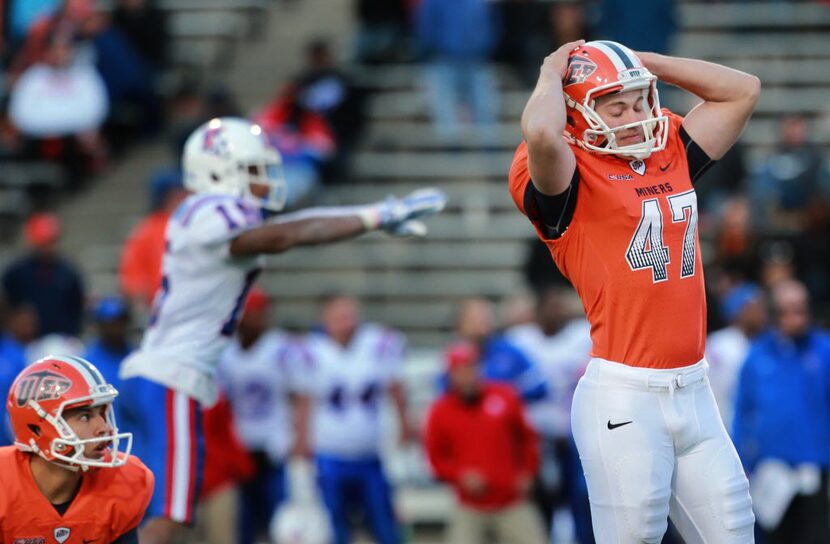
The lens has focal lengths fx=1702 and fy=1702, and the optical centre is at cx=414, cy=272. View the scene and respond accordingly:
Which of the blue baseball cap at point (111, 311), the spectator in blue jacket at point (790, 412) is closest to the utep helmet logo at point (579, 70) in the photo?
the spectator in blue jacket at point (790, 412)

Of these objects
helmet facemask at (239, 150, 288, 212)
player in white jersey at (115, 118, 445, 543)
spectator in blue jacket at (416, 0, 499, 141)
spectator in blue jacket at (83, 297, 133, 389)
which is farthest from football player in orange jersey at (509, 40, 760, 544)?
spectator in blue jacket at (416, 0, 499, 141)

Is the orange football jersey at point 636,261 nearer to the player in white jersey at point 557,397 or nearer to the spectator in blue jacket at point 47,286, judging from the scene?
the player in white jersey at point 557,397

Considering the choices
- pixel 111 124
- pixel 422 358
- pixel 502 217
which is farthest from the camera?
pixel 111 124

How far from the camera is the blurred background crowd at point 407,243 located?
9984mm

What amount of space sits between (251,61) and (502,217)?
3246mm

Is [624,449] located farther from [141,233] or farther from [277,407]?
[141,233]

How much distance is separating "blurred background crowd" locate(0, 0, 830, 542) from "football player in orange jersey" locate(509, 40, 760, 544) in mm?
A: 4069

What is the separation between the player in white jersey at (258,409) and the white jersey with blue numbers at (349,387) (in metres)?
0.14

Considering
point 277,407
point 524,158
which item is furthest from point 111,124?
point 524,158

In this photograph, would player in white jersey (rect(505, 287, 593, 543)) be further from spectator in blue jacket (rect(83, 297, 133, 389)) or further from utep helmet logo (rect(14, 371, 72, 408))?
utep helmet logo (rect(14, 371, 72, 408))

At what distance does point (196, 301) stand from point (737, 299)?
460 centimetres

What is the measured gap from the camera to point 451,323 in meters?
12.9

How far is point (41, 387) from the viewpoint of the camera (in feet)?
17.7

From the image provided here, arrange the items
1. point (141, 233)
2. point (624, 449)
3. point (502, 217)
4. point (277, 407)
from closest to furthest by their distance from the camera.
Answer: point (624, 449) < point (277, 407) < point (141, 233) < point (502, 217)
